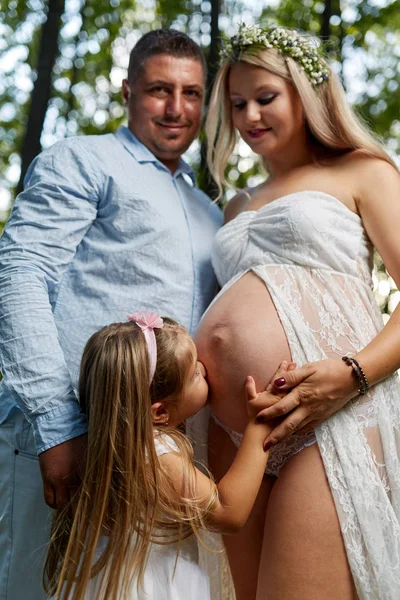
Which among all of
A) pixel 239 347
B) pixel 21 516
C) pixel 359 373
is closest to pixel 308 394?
pixel 359 373

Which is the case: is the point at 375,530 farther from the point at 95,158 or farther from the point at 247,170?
the point at 247,170

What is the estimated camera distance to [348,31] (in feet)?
26.6

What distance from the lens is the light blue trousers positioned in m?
2.45

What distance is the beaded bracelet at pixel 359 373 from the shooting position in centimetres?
227

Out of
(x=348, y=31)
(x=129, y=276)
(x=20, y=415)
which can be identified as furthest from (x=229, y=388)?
(x=348, y=31)

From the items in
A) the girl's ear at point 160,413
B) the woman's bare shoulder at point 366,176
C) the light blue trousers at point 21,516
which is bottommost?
the light blue trousers at point 21,516

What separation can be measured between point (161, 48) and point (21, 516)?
6.14 feet

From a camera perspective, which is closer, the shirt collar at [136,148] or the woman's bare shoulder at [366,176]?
the woman's bare shoulder at [366,176]

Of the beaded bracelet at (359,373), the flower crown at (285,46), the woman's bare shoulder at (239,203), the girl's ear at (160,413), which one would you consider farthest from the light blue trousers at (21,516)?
the flower crown at (285,46)

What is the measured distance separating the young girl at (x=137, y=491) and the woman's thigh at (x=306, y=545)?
149mm

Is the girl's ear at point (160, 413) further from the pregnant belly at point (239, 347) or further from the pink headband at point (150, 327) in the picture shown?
the pregnant belly at point (239, 347)

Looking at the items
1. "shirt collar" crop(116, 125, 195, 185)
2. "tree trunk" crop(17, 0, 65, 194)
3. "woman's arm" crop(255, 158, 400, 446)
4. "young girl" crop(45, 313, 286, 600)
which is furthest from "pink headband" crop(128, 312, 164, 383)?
"tree trunk" crop(17, 0, 65, 194)

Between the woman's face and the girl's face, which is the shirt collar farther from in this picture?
the girl's face

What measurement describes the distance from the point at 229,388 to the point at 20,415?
0.73m
